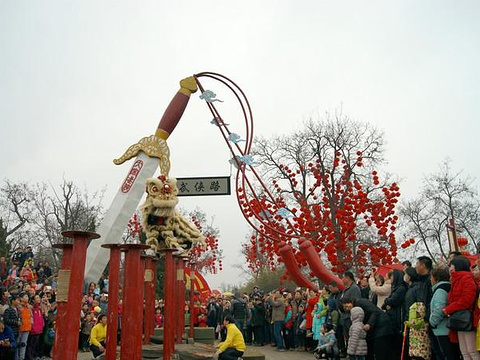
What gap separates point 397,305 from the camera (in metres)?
7.42

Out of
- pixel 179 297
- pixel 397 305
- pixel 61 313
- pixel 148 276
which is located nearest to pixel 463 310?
pixel 397 305

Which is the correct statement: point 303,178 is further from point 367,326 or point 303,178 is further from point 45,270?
point 367,326

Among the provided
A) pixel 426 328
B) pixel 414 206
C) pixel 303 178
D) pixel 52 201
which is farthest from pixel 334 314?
pixel 52 201

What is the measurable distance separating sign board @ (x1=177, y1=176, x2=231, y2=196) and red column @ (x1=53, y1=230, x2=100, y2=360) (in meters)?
5.49

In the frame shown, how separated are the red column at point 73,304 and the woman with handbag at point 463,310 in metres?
4.45

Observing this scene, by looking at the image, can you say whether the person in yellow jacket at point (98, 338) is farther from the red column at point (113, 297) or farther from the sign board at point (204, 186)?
the sign board at point (204, 186)

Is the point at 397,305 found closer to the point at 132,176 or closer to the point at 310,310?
the point at 310,310

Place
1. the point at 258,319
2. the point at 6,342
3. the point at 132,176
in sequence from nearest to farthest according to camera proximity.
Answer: the point at 6,342 < the point at 132,176 < the point at 258,319

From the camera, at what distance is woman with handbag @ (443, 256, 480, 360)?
18.1 ft

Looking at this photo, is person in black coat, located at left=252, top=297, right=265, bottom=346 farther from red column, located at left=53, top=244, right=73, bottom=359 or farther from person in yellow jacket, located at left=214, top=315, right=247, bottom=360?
red column, located at left=53, top=244, right=73, bottom=359

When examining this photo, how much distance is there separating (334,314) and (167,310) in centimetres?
356

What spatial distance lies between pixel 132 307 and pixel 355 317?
142 inches

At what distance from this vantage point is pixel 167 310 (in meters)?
8.46

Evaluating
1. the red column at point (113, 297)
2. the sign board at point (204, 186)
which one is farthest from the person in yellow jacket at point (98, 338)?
→ the sign board at point (204, 186)
